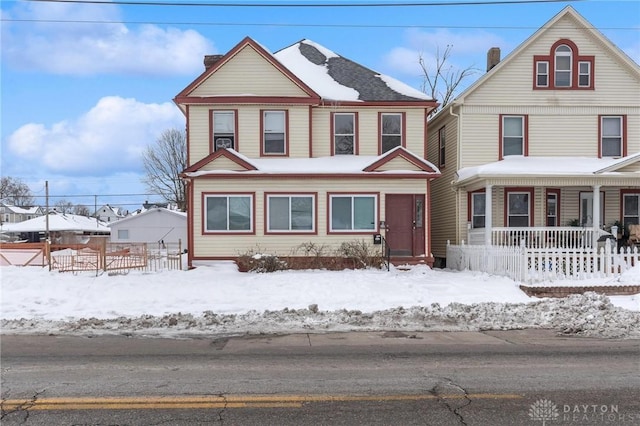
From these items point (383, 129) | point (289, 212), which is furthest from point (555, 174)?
point (289, 212)

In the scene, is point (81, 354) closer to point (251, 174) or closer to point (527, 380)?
point (527, 380)

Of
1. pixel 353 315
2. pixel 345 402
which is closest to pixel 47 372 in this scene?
pixel 345 402

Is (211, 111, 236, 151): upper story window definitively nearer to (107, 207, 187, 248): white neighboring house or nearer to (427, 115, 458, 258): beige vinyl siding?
(427, 115, 458, 258): beige vinyl siding

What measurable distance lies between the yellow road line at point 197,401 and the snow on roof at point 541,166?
44.4 ft

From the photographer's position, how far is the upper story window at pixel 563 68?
20344 millimetres

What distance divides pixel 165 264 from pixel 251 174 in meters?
5.10

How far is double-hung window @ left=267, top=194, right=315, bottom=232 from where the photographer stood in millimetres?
18594

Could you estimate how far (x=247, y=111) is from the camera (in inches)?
761

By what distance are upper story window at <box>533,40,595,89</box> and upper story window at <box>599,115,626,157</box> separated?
1.55 m

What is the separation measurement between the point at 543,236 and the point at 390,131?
6818 mm

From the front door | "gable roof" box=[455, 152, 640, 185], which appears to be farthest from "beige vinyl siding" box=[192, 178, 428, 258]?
"gable roof" box=[455, 152, 640, 185]

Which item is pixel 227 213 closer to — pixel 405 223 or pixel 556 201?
pixel 405 223

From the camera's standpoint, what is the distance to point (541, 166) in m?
19.0

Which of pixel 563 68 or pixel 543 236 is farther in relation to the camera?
pixel 563 68
